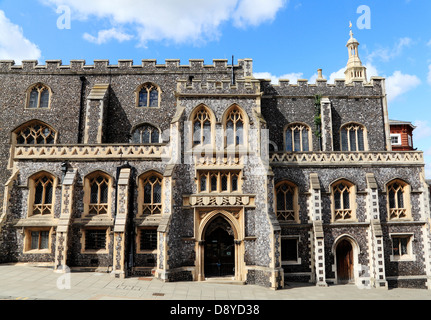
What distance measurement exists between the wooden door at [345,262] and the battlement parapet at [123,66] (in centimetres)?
1454

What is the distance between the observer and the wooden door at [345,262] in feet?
61.4

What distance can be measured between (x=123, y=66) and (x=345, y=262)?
70.0 ft

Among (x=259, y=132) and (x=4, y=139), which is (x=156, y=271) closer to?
(x=259, y=132)

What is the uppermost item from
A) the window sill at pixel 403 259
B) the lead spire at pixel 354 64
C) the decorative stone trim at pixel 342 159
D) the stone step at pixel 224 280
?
the lead spire at pixel 354 64

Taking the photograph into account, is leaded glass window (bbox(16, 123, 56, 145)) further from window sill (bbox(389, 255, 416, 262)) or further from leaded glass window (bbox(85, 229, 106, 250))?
window sill (bbox(389, 255, 416, 262))

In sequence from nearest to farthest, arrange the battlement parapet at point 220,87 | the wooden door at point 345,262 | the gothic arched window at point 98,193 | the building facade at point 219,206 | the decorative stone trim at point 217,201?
1. the building facade at point 219,206
2. the decorative stone trim at point 217,201
3. the gothic arched window at point 98,193
4. the wooden door at point 345,262
5. the battlement parapet at point 220,87

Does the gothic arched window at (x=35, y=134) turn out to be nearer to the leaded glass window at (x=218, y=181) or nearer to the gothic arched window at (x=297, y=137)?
the leaded glass window at (x=218, y=181)

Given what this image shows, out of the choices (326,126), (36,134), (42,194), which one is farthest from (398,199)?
(36,134)

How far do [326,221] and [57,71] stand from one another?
2271 cm

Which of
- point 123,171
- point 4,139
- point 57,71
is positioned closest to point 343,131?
point 123,171

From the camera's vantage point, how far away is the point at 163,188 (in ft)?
59.0

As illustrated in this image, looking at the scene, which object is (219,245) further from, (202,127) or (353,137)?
(353,137)

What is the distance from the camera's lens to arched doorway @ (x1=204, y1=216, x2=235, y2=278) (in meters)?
17.6

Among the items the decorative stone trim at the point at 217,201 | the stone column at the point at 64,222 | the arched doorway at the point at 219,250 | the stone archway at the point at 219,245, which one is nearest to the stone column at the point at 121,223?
the stone column at the point at 64,222
